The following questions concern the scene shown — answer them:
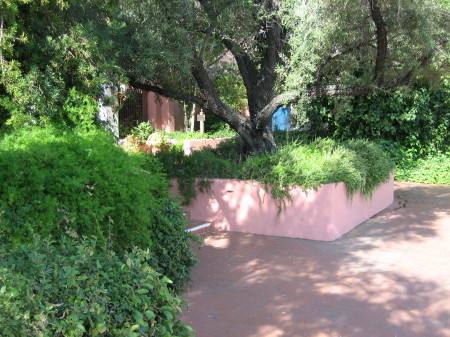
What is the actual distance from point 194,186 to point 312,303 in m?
3.99

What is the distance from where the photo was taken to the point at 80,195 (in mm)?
4570

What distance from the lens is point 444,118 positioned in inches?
543

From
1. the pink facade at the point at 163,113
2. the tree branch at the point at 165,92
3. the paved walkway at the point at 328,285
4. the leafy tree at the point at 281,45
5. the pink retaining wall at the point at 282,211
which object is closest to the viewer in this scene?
the paved walkway at the point at 328,285

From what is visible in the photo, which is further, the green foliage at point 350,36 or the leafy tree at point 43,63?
the green foliage at point 350,36

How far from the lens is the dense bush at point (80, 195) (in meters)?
4.31

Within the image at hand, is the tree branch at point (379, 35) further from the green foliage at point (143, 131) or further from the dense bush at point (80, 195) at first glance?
the green foliage at point (143, 131)

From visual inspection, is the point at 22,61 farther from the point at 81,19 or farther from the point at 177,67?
the point at 177,67

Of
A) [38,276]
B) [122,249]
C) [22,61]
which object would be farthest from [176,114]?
[38,276]

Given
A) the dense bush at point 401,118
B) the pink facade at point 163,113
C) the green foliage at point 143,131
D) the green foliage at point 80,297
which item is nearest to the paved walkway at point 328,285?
the green foliage at point 80,297

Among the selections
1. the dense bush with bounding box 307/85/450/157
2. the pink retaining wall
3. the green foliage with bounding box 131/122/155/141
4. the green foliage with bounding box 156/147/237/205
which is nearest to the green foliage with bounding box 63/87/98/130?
the green foliage with bounding box 156/147/237/205

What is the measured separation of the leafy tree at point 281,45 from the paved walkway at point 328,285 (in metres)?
2.86

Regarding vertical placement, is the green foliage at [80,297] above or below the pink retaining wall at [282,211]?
above

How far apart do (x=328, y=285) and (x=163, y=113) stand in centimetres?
1660

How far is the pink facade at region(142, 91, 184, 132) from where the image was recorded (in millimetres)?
20672
